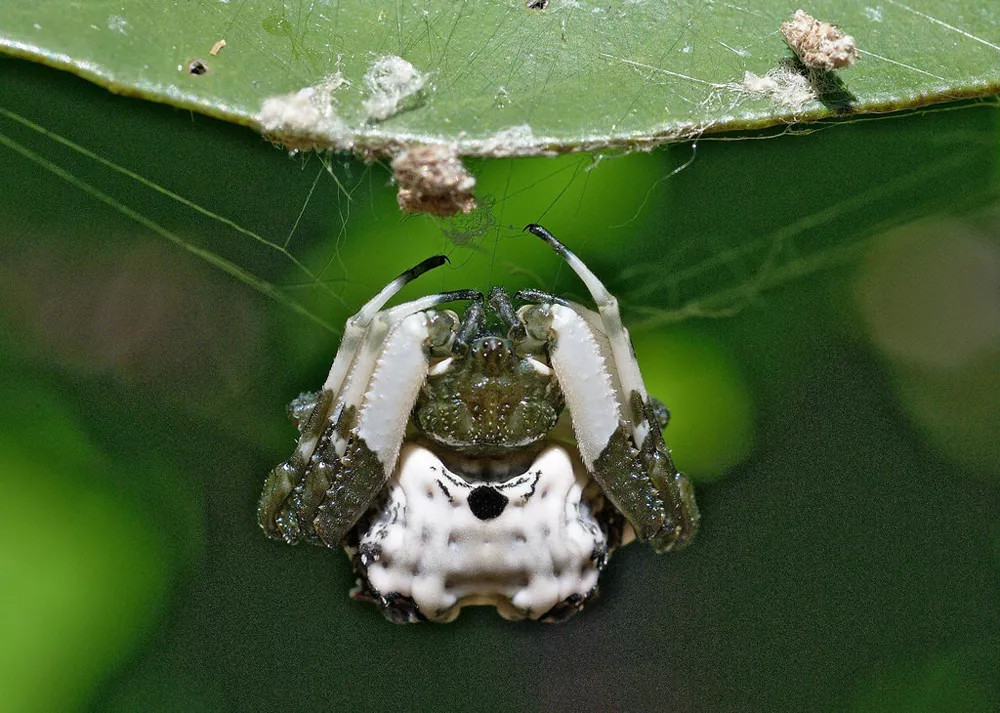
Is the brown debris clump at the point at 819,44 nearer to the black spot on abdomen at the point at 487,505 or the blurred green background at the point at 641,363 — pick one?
the blurred green background at the point at 641,363

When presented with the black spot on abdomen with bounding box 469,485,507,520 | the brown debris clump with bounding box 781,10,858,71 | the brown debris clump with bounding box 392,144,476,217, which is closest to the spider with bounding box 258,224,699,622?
the black spot on abdomen with bounding box 469,485,507,520

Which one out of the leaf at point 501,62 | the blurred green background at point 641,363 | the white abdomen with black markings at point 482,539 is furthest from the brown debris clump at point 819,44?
the white abdomen with black markings at point 482,539

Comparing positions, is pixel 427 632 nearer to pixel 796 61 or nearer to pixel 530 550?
pixel 530 550

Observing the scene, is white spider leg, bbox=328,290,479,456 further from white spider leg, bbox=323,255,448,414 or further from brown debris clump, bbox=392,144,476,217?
brown debris clump, bbox=392,144,476,217

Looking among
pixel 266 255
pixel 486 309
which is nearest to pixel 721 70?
pixel 486 309

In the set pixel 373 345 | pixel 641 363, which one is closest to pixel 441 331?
pixel 373 345

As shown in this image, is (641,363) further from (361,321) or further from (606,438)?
(361,321)
